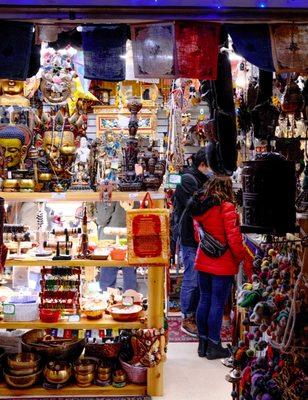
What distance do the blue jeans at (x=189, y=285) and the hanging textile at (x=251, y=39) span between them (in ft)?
10.8

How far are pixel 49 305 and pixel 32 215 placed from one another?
183cm

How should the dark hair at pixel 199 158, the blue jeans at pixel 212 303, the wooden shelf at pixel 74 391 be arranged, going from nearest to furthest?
the wooden shelf at pixel 74 391 < the blue jeans at pixel 212 303 < the dark hair at pixel 199 158

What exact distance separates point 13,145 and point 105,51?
71.9 inches

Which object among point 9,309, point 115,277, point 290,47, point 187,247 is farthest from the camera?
point 115,277

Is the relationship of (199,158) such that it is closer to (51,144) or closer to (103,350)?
(51,144)

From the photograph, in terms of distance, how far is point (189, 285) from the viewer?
5.73 m

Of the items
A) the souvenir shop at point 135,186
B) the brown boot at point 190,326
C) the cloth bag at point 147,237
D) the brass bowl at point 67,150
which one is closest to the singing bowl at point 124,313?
the souvenir shop at point 135,186

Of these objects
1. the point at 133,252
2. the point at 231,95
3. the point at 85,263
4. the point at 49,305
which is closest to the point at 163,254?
the point at 133,252

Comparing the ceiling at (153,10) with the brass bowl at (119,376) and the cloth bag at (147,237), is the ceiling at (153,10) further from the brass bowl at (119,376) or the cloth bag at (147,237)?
the brass bowl at (119,376)

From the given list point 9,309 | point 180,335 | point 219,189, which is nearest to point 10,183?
point 9,309

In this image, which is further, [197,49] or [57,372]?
[57,372]

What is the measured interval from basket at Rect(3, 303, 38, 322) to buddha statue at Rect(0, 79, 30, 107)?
154 cm

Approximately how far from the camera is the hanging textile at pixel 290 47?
2578 millimetres

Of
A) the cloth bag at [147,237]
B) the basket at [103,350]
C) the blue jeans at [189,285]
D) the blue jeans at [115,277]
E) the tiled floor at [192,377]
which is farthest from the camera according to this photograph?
the blue jeans at [115,277]
